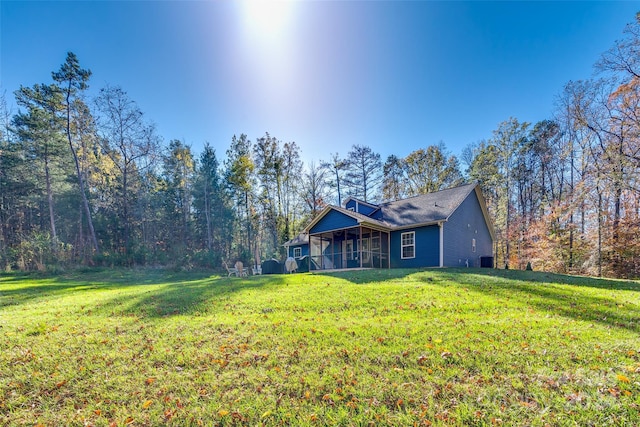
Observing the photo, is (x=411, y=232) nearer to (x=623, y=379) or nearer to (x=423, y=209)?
(x=423, y=209)

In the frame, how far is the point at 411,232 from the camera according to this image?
15492mm

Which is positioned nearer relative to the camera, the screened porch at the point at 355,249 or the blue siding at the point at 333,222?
the blue siding at the point at 333,222

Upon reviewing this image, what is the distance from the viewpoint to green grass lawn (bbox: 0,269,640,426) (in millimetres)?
2648

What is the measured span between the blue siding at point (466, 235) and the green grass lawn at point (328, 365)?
8.66 meters

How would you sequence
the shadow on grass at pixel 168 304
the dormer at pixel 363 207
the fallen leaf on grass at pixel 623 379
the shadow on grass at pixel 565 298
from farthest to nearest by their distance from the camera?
the dormer at pixel 363 207 < the shadow on grass at pixel 168 304 < the shadow on grass at pixel 565 298 < the fallen leaf on grass at pixel 623 379

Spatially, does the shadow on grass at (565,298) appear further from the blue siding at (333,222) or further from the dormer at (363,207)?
the dormer at (363,207)

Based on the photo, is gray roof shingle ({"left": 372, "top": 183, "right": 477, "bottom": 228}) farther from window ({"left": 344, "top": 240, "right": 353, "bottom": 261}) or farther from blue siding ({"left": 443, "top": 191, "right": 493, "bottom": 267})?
window ({"left": 344, "top": 240, "right": 353, "bottom": 261})

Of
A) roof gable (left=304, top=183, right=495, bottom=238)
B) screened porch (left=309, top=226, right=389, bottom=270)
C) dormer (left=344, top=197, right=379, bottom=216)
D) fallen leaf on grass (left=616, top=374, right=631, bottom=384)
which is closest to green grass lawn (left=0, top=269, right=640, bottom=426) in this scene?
fallen leaf on grass (left=616, top=374, right=631, bottom=384)

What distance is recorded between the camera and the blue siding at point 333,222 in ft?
50.7

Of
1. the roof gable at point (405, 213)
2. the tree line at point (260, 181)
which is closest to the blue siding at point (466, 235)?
the roof gable at point (405, 213)

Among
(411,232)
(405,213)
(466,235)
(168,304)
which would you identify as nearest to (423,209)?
(405,213)

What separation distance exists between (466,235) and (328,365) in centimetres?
1606

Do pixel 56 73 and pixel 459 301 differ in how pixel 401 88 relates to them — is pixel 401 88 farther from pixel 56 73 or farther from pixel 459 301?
pixel 56 73

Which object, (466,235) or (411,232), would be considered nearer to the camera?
(411,232)
